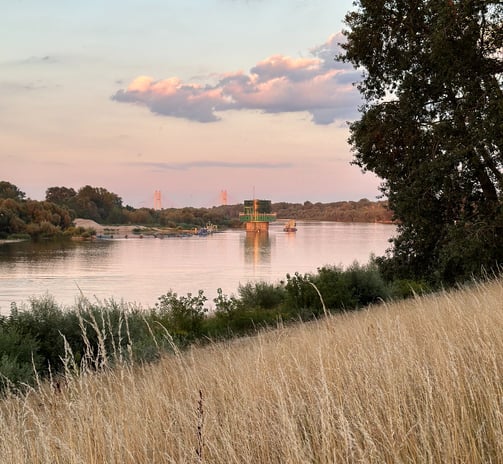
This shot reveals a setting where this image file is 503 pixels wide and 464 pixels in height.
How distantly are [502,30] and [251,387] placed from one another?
40.7 ft

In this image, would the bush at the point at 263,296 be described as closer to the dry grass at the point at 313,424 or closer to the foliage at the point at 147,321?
the foliage at the point at 147,321

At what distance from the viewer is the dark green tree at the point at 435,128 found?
13.0 m

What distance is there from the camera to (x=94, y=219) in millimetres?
114750

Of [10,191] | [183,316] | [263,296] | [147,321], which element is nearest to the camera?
[147,321]

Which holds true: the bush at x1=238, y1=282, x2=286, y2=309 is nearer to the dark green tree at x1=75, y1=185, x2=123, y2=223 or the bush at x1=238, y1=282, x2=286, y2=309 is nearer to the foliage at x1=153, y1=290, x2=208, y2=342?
the foliage at x1=153, y1=290, x2=208, y2=342

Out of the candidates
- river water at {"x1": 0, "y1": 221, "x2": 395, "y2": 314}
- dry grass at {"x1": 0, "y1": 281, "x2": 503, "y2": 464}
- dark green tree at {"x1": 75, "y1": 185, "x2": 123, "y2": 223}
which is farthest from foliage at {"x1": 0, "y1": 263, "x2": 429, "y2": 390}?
dark green tree at {"x1": 75, "y1": 185, "x2": 123, "y2": 223}

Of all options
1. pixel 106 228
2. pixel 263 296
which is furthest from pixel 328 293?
pixel 106 228

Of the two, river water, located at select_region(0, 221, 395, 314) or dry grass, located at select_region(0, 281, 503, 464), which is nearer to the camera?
dry grass, located at select_region(0, 281, 503, 464)

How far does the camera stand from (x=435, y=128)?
13977 millimetres

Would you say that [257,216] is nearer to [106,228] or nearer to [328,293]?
[106,228]

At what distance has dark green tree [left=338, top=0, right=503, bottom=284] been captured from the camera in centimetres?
1295

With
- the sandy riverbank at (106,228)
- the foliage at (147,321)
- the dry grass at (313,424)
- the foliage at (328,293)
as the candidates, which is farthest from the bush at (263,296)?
the sandy riverbank at (106,228)

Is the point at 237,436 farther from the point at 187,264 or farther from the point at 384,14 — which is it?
the point at 187,264

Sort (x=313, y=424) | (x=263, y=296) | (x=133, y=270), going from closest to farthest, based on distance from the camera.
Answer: (x=313, y=424)
(x=263, y=296)
(x=133, y=270)
